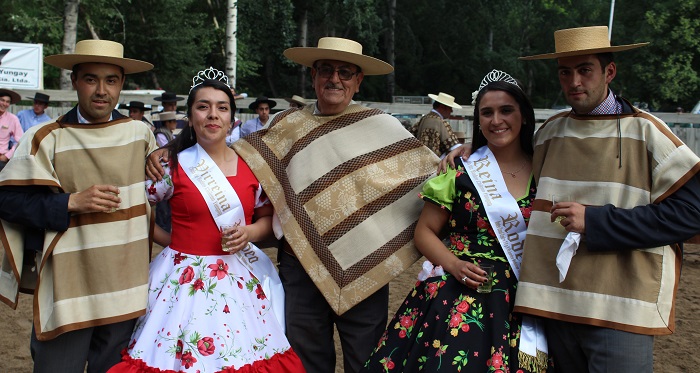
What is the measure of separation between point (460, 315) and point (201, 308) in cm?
121

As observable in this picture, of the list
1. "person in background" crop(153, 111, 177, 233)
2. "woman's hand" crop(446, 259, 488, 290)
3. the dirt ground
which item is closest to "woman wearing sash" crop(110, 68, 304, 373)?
"woman's hand" crop(446, 259, 488, 290)

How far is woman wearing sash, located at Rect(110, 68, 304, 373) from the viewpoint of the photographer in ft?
10.3

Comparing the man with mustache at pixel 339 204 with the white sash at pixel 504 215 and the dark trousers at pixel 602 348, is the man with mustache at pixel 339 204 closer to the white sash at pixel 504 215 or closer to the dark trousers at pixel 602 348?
the white sash at pixel 504 215

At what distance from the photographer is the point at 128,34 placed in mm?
25453

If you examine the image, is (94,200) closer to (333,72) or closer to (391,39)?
(333,72)

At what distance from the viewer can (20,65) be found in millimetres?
14547

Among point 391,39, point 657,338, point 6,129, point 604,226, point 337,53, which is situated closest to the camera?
point 604,226

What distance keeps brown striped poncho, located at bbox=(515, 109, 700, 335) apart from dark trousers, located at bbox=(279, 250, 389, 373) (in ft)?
3.38

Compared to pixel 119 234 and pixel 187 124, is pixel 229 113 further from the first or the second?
pixel 119 234

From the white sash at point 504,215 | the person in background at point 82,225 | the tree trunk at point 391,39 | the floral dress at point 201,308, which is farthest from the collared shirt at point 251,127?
the tree trunk at point 391,39

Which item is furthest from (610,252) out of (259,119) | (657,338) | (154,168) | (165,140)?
(259,119)

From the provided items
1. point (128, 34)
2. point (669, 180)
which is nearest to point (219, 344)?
point (669, 180)

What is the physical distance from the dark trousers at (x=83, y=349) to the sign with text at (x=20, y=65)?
12726 millimetres

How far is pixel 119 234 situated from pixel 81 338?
52cm
